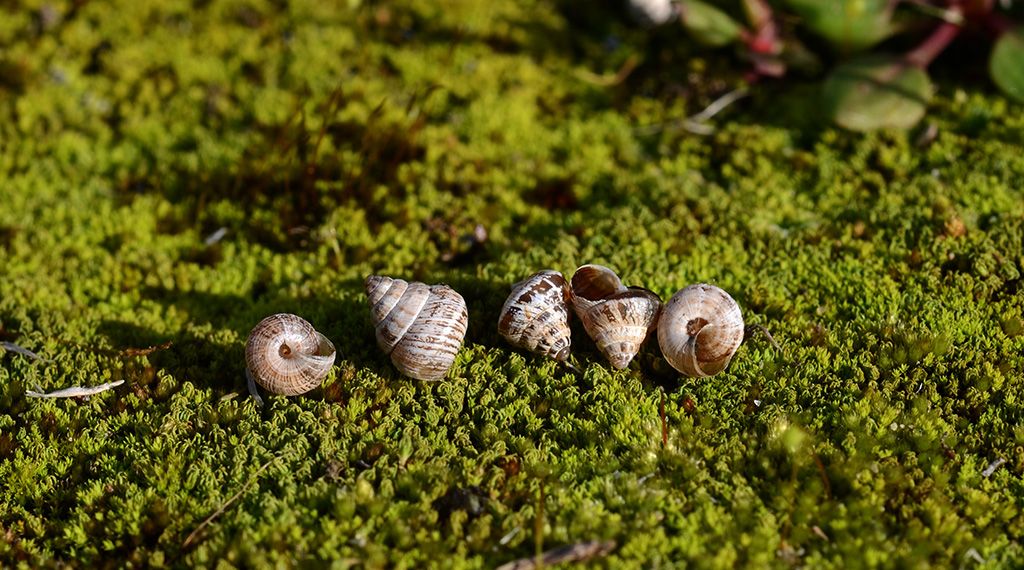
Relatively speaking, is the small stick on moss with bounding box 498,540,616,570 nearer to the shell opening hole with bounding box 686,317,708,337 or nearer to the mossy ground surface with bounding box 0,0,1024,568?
the mossy ground surface with bounding box 0,0,1024,568

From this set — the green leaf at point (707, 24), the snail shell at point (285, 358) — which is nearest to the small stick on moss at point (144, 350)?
the snail shell at point (285, 358)

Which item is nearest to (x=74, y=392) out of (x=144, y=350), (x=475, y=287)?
(x=144, y=350)

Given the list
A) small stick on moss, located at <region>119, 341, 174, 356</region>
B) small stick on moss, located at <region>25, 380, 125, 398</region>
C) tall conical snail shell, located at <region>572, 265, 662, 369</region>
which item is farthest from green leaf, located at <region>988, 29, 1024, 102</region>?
small stick on moss, located at <region>25, 380, 125, 398</region>

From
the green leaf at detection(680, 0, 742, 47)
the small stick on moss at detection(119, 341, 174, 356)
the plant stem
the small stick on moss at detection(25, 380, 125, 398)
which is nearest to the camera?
the small stick on moss at detection(25, 380, 125, 398)

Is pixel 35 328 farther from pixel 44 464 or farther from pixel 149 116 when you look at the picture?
pixel 149 116

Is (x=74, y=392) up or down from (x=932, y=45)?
down

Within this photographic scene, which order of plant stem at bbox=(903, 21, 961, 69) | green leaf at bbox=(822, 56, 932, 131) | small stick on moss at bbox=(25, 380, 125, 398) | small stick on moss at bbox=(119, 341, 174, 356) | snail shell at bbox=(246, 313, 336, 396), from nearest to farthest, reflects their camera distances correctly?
snail shell at bbox=(246, 313, 336, 396) → small stick on moss at bbox=(25, 380, 125, 398) → small stick on moss at bbox=(119, 341, 174, 356) → green leaf at bbox=(822, 56, 932, 131) → plant stem at bbox=(903, 21, 961, 69)

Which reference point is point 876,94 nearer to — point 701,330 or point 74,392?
point 701,330
